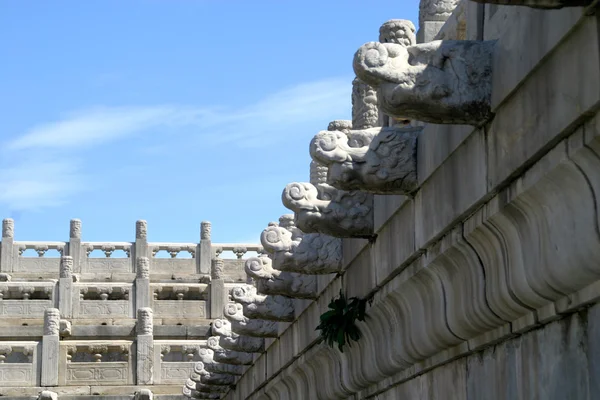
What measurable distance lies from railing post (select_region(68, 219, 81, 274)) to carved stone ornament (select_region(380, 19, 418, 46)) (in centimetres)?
3229

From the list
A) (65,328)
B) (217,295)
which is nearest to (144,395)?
(65,328)

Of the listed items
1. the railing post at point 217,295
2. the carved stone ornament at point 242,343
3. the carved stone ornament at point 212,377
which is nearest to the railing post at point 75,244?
the railing post at point 217,295

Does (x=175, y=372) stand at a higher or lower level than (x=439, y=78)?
higher

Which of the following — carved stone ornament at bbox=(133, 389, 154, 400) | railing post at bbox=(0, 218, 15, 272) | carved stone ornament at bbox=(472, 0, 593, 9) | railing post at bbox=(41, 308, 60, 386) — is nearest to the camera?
carved stone ornament at bbox=(472, 0, 593, 9)

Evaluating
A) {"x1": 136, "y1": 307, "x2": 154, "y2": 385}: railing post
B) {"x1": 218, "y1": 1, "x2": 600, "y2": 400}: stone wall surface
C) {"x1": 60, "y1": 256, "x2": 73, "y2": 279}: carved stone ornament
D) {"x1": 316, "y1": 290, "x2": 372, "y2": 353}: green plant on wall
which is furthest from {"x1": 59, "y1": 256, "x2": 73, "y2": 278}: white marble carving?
{"x1": 218, "y1": 1, "x2": 600, "y2": 400}: stone wall surface

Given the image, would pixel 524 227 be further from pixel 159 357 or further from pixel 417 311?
pixel 159 357

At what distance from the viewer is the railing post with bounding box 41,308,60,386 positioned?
32344 mm

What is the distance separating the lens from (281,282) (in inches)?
505

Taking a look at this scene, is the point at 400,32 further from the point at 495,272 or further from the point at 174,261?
the point at 174,261

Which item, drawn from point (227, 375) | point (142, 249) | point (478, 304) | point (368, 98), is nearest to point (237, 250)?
point (142, 249)

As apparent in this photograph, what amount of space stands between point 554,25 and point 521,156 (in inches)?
29.3

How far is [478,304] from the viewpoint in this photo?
23.9ft

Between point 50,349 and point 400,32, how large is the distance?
25.1 metres

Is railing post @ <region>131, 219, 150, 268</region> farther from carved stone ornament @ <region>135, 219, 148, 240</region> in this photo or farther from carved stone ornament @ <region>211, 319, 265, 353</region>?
carved stone ornament @ <region>211, 319, 265, 353</region>
